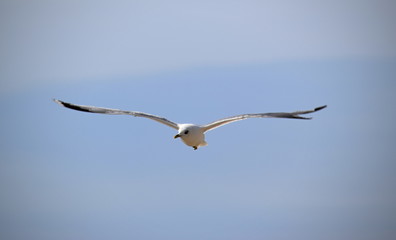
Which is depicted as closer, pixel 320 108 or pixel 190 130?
pixel 320 108

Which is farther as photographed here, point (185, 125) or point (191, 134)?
point (185, 125)

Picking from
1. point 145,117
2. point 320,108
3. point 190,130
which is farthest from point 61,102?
point 320,108

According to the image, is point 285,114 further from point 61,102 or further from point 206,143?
point 61,102

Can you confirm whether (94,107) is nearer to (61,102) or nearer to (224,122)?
(61,102)

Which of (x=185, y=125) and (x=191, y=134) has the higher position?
(x=185, y=125)

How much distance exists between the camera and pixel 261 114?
23953 mm

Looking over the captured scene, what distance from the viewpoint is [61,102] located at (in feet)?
86.6

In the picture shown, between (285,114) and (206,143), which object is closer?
(285,114)

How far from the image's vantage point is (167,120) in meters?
26.8

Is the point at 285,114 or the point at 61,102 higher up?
the point at 61,102

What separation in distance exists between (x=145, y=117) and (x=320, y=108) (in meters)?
6.36

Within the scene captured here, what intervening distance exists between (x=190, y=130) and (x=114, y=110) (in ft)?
8.87

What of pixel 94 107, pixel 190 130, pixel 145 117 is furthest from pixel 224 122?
pixel 94 107

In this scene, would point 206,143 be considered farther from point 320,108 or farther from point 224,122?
point 320,108
